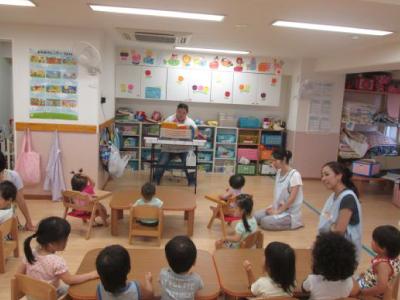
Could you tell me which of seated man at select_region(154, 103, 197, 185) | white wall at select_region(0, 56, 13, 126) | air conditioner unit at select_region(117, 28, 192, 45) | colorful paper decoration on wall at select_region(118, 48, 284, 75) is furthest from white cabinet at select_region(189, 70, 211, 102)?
white wall at select_region(0, 56, 13, 126)

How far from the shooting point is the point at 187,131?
567 cm

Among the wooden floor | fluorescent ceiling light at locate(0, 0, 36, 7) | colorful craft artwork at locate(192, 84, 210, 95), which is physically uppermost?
fluorescent ceiling light at locate(0, 0, 36, 7)

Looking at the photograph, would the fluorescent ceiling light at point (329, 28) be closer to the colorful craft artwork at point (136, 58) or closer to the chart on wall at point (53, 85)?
the chart on wall at point (53, 85)

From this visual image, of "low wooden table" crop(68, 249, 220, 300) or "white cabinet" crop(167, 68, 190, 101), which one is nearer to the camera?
"low wooden table" crop(68, 249, 220, 300)

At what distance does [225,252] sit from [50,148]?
343 cm

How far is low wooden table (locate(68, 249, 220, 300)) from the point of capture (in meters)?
1.87

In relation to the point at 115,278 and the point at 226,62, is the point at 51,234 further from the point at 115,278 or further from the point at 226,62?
the point at 226,62

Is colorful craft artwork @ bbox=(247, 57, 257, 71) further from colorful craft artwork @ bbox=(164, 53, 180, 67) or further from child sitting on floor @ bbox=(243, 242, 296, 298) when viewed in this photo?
child sitting on floor @ bbox=(243, 242, 296, 298)

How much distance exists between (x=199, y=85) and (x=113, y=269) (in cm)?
559

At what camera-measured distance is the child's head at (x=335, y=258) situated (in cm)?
182

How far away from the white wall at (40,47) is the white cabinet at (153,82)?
198 cm

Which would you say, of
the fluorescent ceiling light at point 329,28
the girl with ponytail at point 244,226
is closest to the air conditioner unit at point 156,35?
the fluorescent ceiling light at point 329,28

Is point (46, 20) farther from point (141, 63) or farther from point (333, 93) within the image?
point (333, 93)

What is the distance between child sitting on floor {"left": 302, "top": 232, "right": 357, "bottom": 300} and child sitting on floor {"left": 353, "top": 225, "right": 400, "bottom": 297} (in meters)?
0.25
